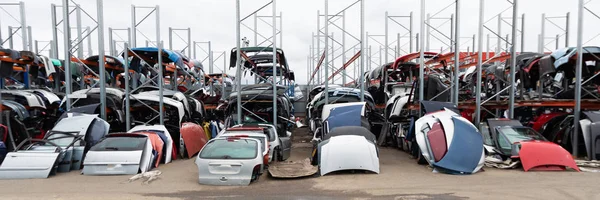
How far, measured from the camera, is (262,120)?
14953mm

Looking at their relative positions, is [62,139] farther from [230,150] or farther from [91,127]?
[230,150]

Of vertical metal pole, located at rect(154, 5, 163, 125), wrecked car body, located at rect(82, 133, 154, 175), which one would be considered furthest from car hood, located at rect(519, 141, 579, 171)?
vertical metal pole, located at rect(154, 5, 163, 125)

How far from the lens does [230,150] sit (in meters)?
8.86

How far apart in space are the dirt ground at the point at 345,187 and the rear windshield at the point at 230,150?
25.2 inches

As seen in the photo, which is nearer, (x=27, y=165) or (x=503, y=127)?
(x=27, y=165)

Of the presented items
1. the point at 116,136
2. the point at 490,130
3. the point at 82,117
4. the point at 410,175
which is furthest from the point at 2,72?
the point at 490,130

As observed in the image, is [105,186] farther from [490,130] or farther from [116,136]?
[490,130]

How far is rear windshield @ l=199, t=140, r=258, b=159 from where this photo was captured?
8648 mm

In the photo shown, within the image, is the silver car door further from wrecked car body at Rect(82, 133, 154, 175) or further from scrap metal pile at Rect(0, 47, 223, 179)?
wrecked car body at Rect(82, 133, 154, 175)

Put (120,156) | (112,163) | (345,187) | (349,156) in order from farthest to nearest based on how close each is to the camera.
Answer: (120,156) → (112,163) → (349,156) → (345,187)

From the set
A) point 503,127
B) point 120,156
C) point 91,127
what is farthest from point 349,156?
point 91,127

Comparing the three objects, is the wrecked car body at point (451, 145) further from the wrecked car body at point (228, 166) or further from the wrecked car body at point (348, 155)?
the wrecked car body at point (228, 166)

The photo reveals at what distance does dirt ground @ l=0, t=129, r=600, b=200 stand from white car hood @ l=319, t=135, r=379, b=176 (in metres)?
0.20

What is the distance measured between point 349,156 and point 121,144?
543 cm
